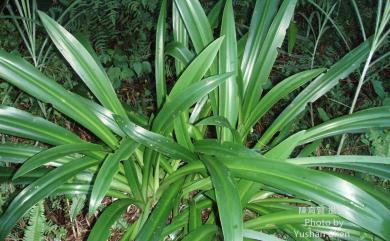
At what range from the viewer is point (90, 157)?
1106 millimetres

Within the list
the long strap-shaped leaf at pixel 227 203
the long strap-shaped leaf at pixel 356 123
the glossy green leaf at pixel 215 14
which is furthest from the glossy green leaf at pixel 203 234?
the glossy green leaf at pixel 215 14

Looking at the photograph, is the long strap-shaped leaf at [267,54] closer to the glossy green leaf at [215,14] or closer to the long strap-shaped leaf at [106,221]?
the glossy green leaf at [215,14]

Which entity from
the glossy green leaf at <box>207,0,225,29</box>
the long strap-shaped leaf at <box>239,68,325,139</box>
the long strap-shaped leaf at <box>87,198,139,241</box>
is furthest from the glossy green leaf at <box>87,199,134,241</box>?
the glossy green leaf at <box>207,0,225,29</box>

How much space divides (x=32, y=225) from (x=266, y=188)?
2.24ft

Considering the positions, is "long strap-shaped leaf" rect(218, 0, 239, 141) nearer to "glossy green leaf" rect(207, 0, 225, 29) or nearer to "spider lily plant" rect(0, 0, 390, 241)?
"spider lily plant" rect(0, 0, 390, 241)

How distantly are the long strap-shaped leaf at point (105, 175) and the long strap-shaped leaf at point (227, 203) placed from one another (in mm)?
217

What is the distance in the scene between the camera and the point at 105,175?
0.91 metres

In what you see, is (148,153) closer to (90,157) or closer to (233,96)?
(90,157)

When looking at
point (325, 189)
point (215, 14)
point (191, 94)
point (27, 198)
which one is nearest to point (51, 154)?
point (27, 198)

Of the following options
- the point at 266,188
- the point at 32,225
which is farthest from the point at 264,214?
the point at 32,225

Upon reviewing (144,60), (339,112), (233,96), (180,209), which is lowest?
(180,209)

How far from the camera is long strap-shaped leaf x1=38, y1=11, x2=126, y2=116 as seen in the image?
1.09 m

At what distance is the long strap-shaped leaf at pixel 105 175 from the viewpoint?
34.5 inches

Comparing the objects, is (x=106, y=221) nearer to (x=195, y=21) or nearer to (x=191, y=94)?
(x=191, y=94)
